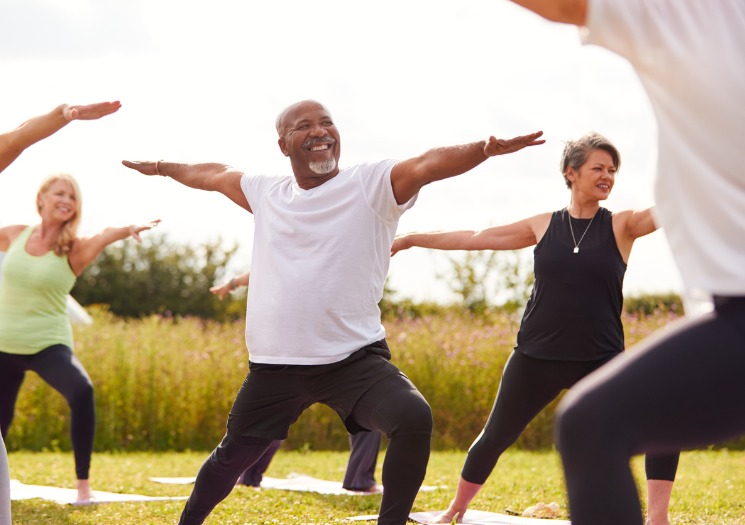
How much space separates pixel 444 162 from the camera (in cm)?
399

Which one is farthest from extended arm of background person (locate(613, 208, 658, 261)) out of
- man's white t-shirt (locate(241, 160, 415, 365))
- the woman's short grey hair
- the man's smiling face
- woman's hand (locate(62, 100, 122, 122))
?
woman's hand (locate(62, 100, 122, 122))

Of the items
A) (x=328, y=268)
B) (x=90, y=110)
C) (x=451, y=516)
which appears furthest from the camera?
(x=451, y=516)

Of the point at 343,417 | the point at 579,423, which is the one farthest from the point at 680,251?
the point at 343,417

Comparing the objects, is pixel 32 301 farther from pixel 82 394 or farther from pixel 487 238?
pixel 487 238

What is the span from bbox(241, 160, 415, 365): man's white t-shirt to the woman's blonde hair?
2.98 meters

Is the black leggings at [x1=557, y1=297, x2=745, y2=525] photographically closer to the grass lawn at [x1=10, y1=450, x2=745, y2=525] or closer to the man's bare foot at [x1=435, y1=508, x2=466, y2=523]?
the man's bare foot at [x1=435, y1=508, x2=466, y2=523]

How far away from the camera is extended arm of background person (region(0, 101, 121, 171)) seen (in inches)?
160

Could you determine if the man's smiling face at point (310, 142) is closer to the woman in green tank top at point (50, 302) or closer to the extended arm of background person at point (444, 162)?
the extended arm of background person at point (444, 162)

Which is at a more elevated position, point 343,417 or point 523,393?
point 523,393

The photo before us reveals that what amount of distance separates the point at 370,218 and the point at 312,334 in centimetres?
56

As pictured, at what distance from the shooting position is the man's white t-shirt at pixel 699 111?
209cm

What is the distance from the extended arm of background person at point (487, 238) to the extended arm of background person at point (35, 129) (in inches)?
77.2

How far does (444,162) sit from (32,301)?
13.0 ft

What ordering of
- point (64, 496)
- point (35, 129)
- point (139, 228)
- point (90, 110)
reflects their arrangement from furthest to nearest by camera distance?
point (64, 496) → point (139, 228) → point (90, 110) → point (35, 129)
